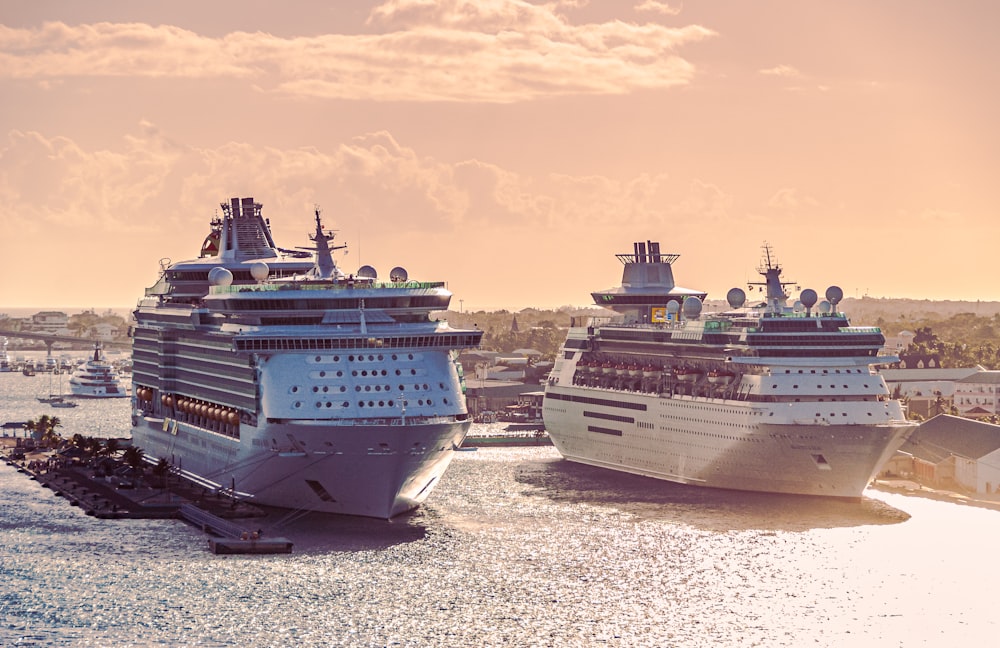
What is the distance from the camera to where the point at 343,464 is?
258ft

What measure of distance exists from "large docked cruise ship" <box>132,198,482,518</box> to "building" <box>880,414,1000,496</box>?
31.5m

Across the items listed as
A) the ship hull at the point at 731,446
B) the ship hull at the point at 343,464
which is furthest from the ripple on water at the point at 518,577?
the ship hull at the point at 731,446

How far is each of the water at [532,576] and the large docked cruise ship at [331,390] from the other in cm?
265

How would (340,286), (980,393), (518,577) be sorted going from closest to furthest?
(518,577) → (340,286) → (980,393)

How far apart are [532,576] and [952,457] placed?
39086 millimetres

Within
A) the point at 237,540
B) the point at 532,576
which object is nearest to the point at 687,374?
the point at 532,576

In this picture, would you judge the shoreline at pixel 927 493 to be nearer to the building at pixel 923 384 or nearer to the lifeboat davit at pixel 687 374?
the lifeboat davit at pixel 687 374

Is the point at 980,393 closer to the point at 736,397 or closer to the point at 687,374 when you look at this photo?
the point at 687,374

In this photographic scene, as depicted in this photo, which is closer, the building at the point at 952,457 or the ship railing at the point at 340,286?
the ship railing at the point at 340,286

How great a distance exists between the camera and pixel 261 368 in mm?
81438

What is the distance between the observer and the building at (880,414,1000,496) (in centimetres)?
9450

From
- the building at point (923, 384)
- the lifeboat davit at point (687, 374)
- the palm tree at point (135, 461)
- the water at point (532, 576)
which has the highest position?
the lifeboat davit at point (687, 374)

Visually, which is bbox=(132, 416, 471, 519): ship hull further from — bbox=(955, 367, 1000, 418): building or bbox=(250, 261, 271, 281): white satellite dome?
bbox=(955, 367, 1000, 418): building

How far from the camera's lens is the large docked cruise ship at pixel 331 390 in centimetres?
7831
